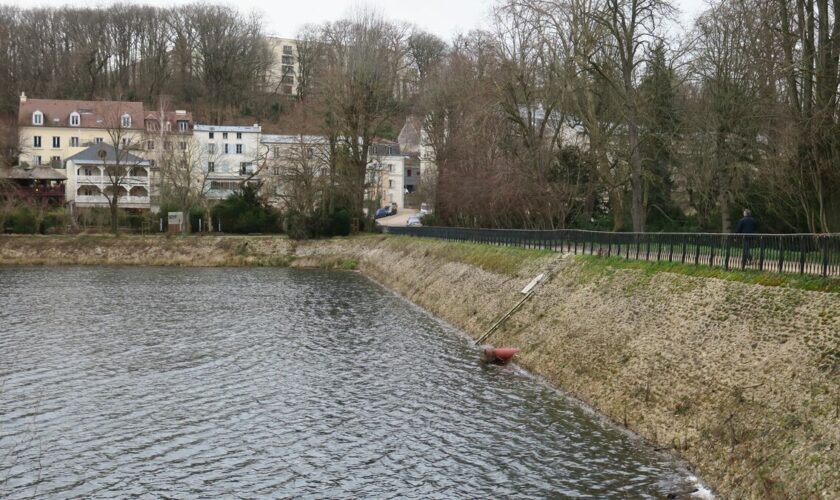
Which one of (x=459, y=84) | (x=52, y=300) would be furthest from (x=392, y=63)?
(x=52, y=300)

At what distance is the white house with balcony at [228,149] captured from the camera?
10094 cm

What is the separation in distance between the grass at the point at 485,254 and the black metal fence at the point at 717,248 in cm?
112

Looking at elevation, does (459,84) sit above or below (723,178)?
above

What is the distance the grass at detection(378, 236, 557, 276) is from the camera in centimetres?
3500

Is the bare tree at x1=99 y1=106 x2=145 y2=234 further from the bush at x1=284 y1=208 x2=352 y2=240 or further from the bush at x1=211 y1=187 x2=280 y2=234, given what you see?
the bush at x1=284 y1=208 x2=352 y2=240

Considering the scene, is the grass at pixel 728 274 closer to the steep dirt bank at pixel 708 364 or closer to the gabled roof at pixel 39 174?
the steep dirt bank at pixel 708 364

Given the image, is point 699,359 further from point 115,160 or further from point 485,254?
point 115,160

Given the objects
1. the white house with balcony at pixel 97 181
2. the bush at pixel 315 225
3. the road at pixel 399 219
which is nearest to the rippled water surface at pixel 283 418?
the bush at pixel 315 225

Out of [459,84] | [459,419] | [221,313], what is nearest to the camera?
[459,419]

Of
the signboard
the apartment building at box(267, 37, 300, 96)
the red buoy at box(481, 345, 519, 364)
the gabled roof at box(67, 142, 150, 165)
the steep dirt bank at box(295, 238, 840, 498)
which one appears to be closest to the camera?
the steep dirt bank at box(295, 238, 840, 498)

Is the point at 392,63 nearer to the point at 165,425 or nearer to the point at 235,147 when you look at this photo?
the point at 235,147

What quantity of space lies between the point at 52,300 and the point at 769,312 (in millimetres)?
36956

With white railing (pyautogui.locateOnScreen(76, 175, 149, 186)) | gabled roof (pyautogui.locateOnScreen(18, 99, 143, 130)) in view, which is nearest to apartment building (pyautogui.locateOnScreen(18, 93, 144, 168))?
gabled roof (pyautogui.locateOnScreen(18, 99, 143, 130))

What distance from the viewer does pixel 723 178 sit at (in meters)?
42.6
